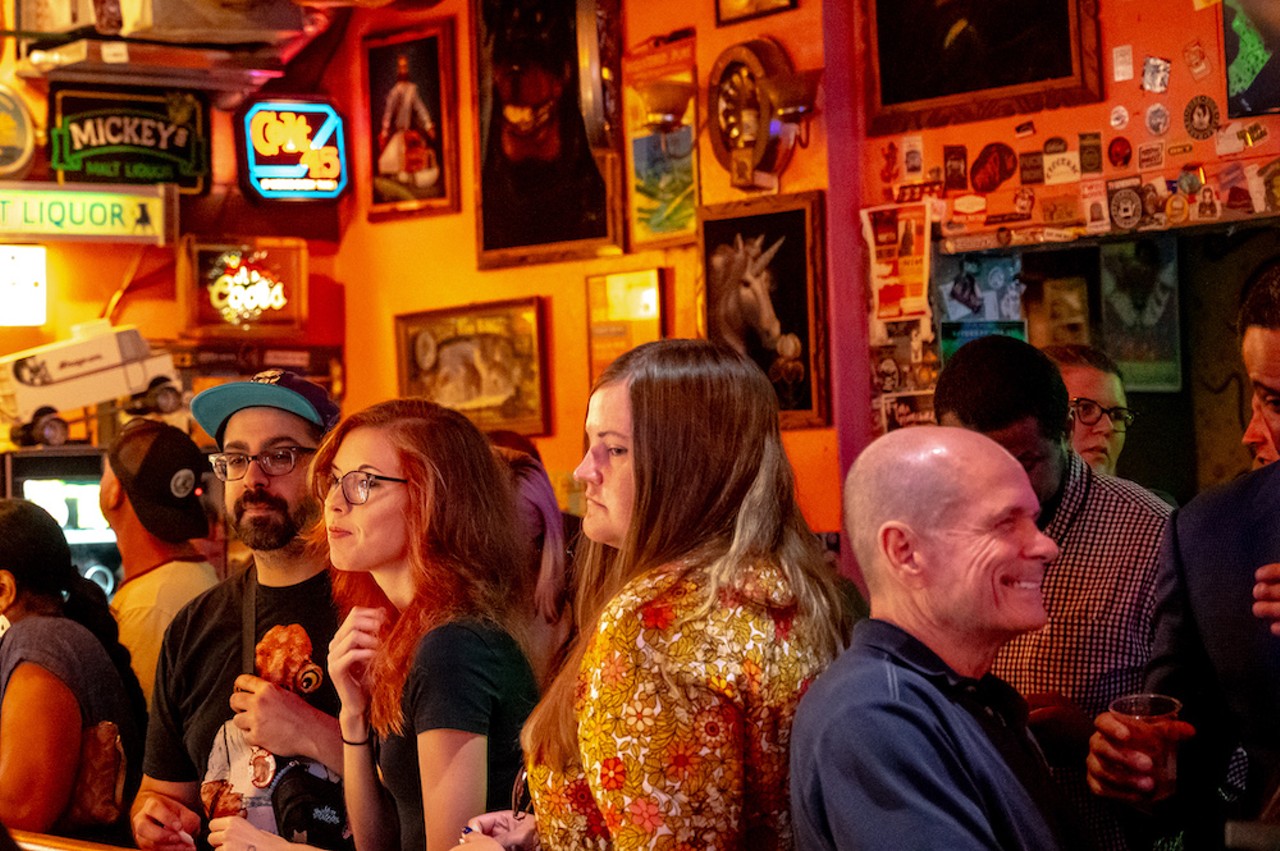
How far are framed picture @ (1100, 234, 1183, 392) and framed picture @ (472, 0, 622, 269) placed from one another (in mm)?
2292

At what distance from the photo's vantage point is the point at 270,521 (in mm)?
3236

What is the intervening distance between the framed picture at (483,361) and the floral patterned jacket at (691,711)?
5.86m

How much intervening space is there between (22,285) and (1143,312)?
219 inches

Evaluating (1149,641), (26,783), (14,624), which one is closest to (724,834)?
(1149,641)

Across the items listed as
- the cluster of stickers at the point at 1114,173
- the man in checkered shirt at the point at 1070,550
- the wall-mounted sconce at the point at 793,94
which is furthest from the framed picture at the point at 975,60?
the man in checkered shirt at the point at 1070,550

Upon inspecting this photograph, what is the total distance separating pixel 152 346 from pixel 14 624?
5068 millimetres

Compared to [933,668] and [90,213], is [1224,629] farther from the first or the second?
[90,213]

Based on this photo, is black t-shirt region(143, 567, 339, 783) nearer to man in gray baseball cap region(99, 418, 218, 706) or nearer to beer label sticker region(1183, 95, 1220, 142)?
man in gray baseball cap region(99, 418, 218, 706)

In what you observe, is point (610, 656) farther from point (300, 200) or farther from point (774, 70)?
point (300, 200)


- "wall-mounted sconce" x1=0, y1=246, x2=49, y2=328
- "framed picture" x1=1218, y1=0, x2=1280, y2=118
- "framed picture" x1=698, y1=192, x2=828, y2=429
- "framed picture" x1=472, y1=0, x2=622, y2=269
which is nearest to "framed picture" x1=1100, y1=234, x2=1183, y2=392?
"framed picture" x1=1218, y1=0, x2=1280, y2=118

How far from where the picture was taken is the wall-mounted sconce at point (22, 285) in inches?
318

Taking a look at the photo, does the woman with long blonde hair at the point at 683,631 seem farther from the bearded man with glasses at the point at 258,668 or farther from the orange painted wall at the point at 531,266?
the orange painted wall at the point at 531,266

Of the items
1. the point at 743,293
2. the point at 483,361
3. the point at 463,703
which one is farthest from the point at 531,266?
the point at 463,703

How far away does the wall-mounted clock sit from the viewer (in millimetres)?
6484
